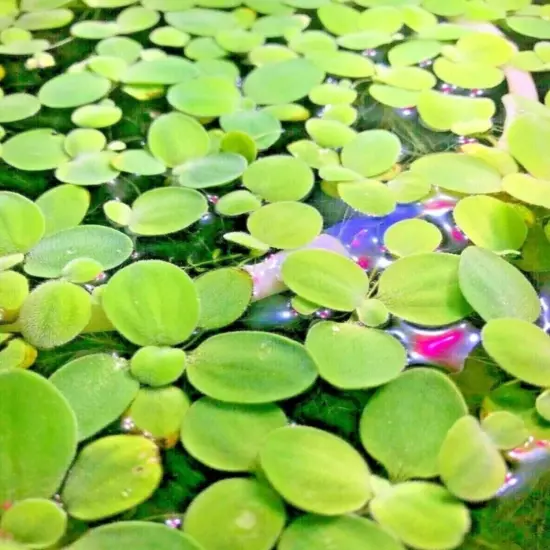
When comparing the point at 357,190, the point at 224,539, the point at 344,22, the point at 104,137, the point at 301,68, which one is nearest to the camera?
the point at 224,539

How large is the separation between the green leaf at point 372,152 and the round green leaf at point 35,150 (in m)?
0.42

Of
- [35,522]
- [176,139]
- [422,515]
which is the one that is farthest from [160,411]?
[176,139]

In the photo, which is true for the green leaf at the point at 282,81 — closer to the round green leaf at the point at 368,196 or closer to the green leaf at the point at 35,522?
the round green leaf at the point at 368,196

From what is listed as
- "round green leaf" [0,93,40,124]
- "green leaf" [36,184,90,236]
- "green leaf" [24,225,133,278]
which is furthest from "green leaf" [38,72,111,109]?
"green leaf" [24,225,133,278]

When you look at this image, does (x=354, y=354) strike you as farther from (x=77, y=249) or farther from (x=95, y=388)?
(x=77, y=249)

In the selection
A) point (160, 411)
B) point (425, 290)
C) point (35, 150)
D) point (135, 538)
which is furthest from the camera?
point (35, 150)

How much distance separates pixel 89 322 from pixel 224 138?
368 mm

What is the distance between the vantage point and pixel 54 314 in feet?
2.43

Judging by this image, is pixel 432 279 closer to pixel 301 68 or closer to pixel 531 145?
pixel 531 145

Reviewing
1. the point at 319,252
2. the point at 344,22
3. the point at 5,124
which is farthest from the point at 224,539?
the point at 344,22

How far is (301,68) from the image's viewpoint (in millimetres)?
1129

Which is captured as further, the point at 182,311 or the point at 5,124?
the point at 5,124

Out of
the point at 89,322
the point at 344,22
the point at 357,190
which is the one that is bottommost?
the point at 89,322

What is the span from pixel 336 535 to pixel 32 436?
11.1 inches
